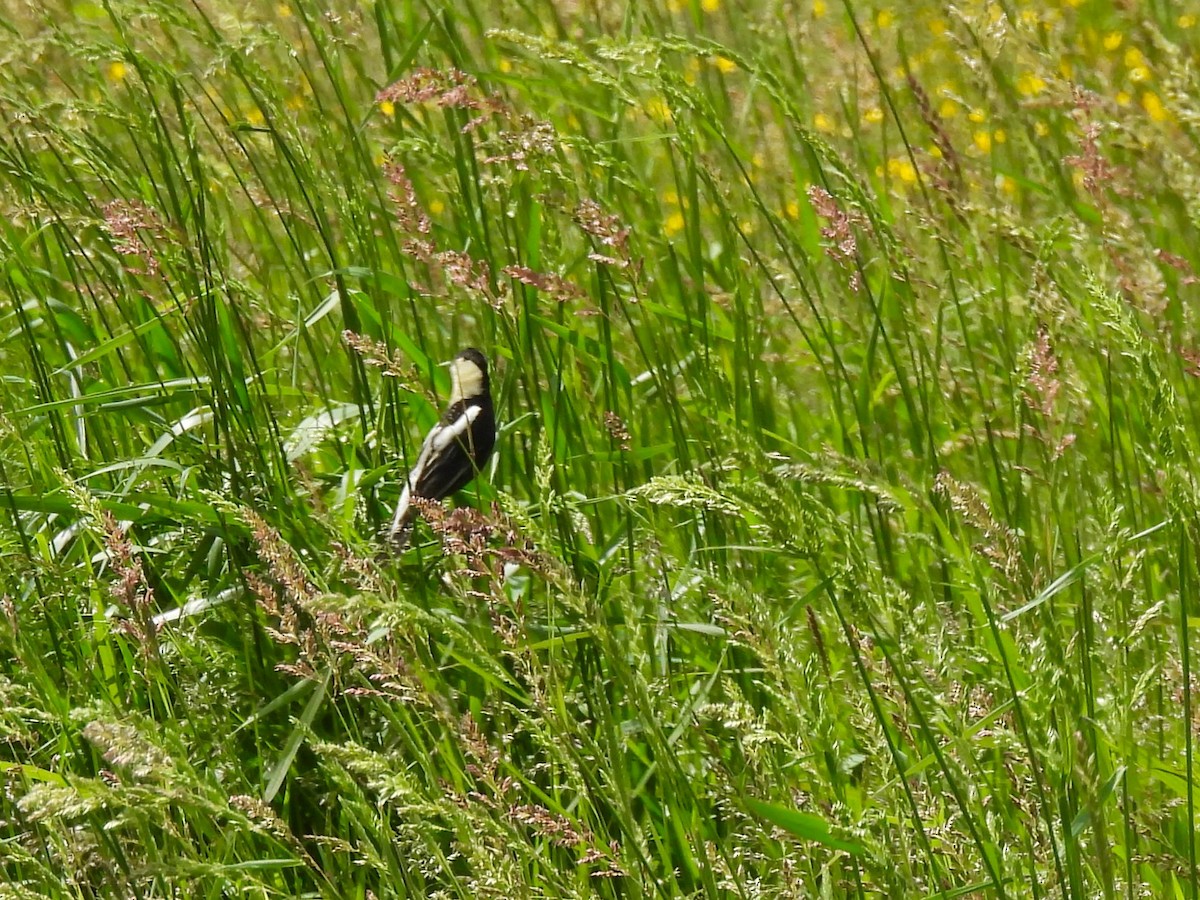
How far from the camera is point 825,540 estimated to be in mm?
1357

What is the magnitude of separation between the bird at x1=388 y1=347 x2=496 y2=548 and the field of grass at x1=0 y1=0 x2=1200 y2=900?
0.05 meters

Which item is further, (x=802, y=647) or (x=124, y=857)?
(x=802, y=647)

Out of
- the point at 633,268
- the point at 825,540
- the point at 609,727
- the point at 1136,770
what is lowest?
the point at 1136,770

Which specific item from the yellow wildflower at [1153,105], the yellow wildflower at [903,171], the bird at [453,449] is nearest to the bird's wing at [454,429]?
the bird at [453,449]

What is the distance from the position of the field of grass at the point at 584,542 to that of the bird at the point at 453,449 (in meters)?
0.05

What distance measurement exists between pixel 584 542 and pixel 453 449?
320 millimetres

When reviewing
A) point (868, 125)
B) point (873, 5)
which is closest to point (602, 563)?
point (873, 5)

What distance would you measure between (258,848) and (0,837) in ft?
1.34

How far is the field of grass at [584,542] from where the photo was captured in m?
1.40

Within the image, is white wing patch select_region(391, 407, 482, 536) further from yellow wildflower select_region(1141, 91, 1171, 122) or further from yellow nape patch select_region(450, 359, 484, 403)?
yellow wildflower select_region(1141, 91, 1171, 122)

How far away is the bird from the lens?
229cm

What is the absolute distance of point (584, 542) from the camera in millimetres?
2293

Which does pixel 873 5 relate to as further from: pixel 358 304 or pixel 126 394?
pixel 126 394

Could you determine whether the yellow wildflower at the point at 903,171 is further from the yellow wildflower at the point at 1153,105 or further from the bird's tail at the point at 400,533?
the bird's tail at the point at 400,533
